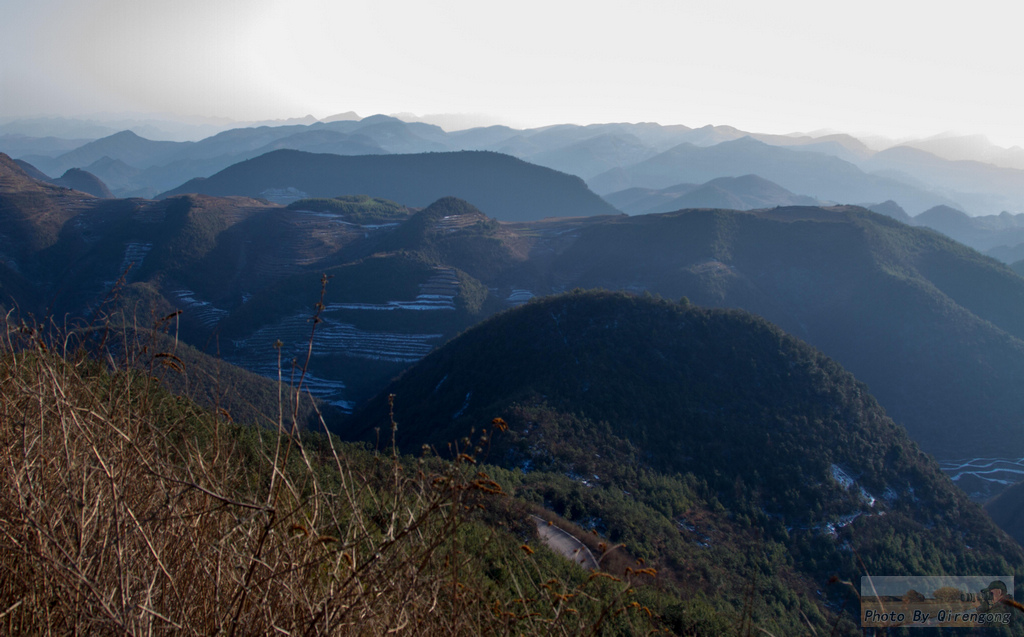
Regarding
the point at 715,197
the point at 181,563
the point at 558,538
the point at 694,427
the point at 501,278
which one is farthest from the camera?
the point at 715,197

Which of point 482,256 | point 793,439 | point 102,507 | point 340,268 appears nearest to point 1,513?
point 102,507

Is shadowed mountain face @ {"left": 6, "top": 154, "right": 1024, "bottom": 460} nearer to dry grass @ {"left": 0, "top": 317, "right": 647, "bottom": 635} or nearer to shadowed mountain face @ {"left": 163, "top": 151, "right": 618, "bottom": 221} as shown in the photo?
dry grass @ {"left": 0, "top": 317, "right": 647, "bottom": 635}

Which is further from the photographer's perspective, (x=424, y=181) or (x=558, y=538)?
(x=424, y=181)

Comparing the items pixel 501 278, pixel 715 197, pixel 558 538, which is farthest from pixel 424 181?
pixel 558 538

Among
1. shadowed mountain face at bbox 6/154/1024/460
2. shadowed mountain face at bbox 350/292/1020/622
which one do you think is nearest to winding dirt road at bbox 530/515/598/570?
shadowed mountain face at bbox 350/292/1020/622

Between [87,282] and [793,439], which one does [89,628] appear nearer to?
[793,439]

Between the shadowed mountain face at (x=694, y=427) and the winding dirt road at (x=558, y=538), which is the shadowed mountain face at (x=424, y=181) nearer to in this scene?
the shadowed mountain face at (x=694, y=427)

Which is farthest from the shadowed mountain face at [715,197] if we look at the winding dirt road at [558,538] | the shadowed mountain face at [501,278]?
the winding dirt road at [558,538]

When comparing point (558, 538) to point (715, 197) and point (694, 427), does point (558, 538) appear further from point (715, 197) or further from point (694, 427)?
point (715, 197)
